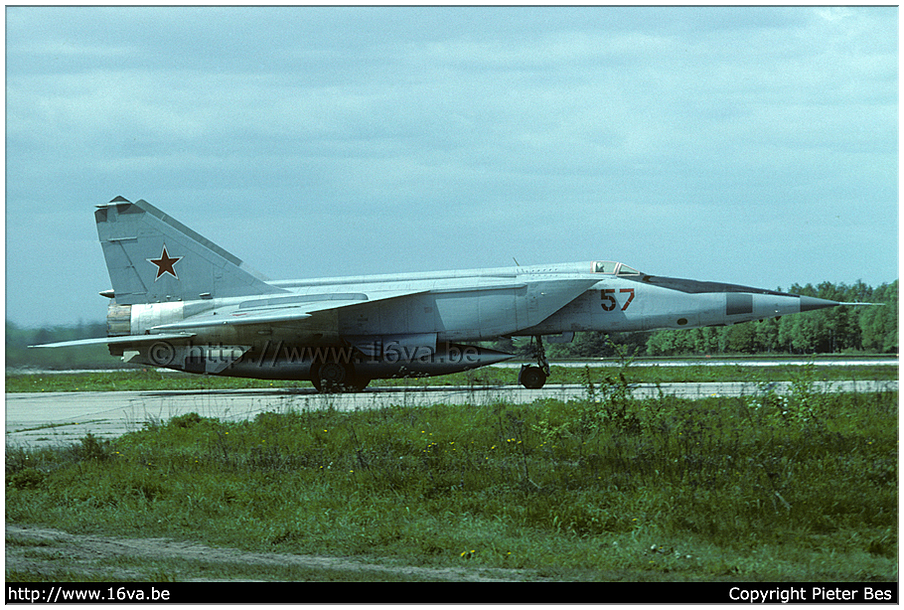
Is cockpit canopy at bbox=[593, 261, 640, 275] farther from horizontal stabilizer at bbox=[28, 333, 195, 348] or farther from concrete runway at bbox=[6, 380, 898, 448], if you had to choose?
horizontal stabilizer at bbox=[28, 333, 195, 348]

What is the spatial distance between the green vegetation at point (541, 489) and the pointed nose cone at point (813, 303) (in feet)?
26.7

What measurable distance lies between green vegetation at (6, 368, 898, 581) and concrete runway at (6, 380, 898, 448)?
1.37m

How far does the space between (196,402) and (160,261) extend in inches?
221

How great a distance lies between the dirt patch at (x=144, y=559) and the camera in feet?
17.4

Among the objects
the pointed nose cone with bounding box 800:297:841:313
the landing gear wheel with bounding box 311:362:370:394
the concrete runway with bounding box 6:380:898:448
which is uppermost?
the pointed nose cone with bounding box 800:297:841:313

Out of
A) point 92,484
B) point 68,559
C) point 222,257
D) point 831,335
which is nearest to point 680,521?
point 68,559

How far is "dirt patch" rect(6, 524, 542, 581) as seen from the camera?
17.4 feet

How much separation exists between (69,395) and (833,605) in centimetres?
2075

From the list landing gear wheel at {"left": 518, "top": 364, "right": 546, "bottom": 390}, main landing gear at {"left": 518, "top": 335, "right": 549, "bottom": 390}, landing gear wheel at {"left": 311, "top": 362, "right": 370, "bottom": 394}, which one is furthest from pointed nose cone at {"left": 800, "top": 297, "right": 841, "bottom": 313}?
landing gear wheel at {"left": 311, "top": 362, "right": 370, "bottom": 394}

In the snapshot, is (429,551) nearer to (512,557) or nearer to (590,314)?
(512,557)

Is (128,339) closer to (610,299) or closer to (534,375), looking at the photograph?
(534,375)

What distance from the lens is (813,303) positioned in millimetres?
18656

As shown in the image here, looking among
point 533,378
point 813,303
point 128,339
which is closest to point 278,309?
point 128,339

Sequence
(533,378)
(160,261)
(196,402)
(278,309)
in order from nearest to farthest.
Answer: (196,402)
(533,378)
(278,309)
(160,261)
